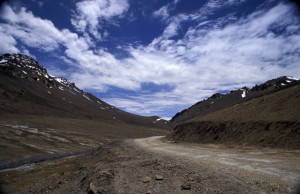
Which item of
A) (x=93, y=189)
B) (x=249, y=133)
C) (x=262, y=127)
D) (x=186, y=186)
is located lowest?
(x=93, y=189)

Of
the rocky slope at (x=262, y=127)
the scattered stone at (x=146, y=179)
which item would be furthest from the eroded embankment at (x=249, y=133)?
the scattered stone at (x=146, y=179)

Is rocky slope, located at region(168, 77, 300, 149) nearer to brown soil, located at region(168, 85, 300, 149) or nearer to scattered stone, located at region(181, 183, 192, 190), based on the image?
brown soil, located at region(168, 85, 300, 149)

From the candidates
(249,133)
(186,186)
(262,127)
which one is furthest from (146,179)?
(249,133)

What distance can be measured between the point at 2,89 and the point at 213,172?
164 m

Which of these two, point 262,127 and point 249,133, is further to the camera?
point 249,133

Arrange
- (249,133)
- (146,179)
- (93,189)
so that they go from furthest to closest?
(249,133) < (146,179) < (93,189)

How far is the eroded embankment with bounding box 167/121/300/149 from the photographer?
30.7 metres

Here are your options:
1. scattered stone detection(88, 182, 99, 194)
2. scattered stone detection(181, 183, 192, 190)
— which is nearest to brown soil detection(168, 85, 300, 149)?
scattered stone detection(181, 183, 192, 190)

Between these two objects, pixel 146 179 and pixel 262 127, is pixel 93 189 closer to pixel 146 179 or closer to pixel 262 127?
pixel 146 179

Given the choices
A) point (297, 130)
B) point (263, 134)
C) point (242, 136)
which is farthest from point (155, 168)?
point (242, 136)

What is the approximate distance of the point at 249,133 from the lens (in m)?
38.7

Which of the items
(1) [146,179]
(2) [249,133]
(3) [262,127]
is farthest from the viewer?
(2) [249,133]

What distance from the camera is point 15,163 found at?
45.3 metres

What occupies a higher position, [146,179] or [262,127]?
[262,127]
